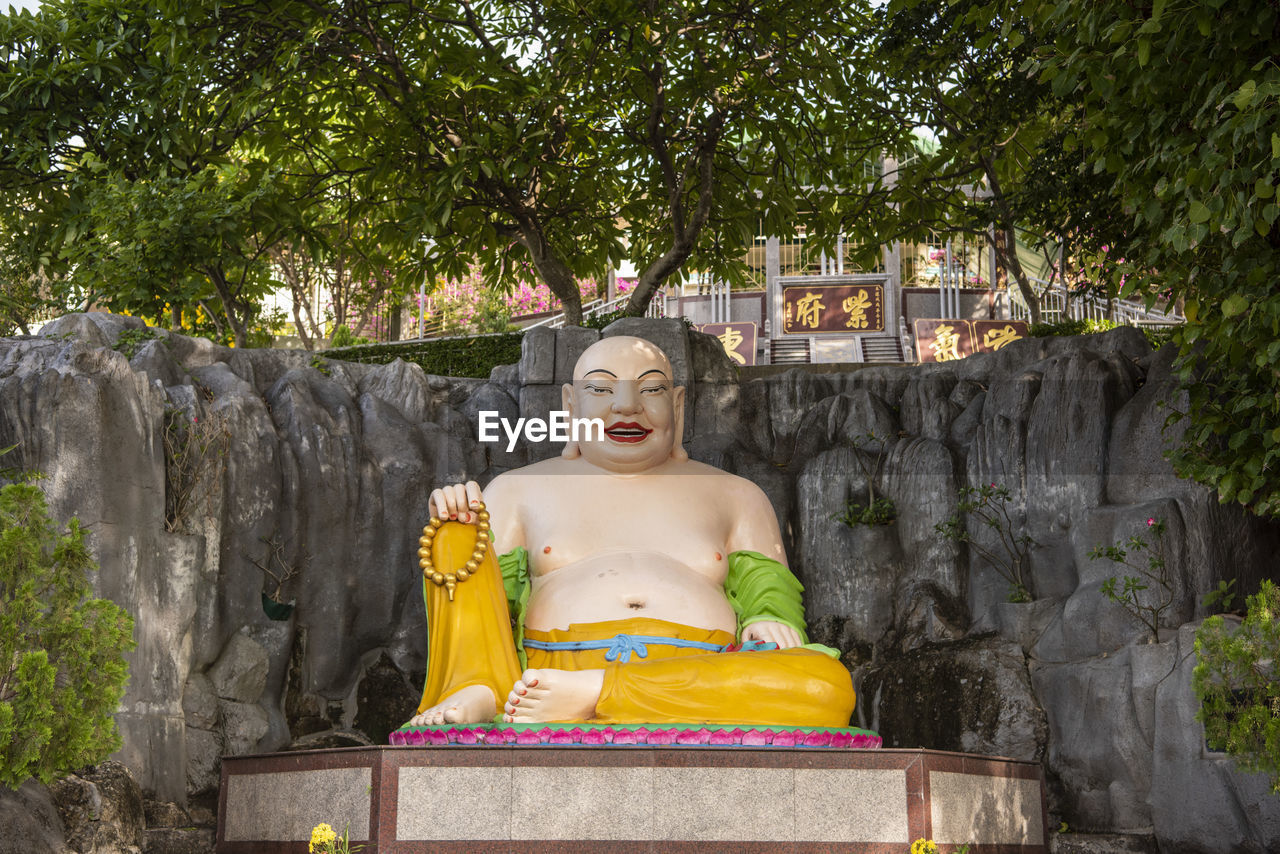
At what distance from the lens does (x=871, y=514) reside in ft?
27.8

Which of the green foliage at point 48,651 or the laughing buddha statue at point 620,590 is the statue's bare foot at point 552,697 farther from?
the green foliage at point 48,651

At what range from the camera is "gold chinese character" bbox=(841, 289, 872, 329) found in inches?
757

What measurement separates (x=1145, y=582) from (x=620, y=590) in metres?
3.15

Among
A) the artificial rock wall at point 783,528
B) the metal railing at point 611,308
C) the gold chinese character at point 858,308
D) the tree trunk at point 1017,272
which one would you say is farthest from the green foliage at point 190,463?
the gold chinese character at point 858,308

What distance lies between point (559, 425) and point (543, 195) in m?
2.79

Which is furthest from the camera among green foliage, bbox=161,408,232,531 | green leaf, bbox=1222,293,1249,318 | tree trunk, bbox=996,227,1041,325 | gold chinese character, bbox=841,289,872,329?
gold chinese character, bbox=841,289,872,329

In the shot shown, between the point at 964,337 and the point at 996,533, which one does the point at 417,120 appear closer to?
the point at 996,533

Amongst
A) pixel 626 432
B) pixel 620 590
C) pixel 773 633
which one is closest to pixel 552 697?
pixel 620 590

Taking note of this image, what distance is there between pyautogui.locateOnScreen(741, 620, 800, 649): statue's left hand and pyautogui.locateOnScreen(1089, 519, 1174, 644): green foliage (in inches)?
80.6

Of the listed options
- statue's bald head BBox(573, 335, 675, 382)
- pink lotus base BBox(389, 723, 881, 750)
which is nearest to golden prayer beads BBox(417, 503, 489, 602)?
pink lotus base BBox(389, 723, 881, 750)

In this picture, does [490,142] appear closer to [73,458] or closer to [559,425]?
[559,425]

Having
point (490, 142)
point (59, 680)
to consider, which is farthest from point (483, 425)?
point (59, 680)

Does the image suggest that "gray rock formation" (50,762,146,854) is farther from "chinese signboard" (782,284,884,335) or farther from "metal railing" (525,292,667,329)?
"chinese signboard" (782,284,884,335)

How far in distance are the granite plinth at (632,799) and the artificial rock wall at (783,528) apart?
7.60 feet
